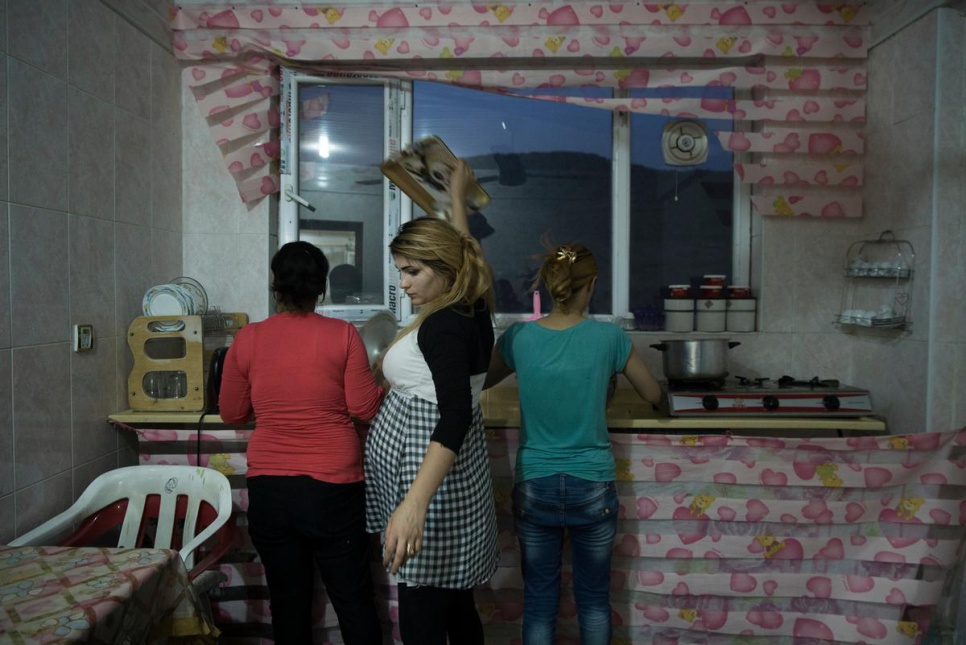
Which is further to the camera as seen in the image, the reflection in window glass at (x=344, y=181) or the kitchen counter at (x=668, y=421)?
the reflection in window glass at (x=344, y=181)

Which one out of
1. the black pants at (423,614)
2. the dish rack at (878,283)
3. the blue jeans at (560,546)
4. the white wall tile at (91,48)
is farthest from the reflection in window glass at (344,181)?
the dish rack at (878,283)

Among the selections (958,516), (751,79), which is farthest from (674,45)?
(958,516)

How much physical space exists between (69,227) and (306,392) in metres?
0.95

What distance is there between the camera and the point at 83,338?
2.00 metres

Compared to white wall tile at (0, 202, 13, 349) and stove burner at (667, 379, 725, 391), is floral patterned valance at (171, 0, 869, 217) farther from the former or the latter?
white wall tile at (0, 202, 13, 349)

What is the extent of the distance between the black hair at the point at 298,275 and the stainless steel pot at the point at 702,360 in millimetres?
1250

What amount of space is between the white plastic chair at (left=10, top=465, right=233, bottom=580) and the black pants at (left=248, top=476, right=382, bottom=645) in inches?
7.7

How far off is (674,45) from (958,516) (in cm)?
184

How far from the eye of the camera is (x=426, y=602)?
151 cm

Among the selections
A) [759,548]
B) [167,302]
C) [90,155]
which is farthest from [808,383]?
[90,155]

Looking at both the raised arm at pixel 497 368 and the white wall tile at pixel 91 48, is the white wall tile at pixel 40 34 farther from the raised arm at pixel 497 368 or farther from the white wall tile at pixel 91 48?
the raised arm at pixel 497 368

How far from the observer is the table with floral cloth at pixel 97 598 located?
1075 mm

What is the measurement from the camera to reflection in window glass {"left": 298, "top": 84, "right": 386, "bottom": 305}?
280 cm

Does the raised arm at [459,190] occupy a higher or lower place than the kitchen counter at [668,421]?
higher
